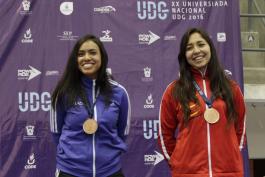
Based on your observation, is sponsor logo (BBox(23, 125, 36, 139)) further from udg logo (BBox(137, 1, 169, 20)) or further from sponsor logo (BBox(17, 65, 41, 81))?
udg logo (BBox(137, 1, 169, 20))

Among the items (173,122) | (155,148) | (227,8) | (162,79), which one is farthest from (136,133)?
(173,122)

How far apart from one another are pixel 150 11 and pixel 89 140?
7.43 feet

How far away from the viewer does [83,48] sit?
264cm

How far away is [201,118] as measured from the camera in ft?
8.16

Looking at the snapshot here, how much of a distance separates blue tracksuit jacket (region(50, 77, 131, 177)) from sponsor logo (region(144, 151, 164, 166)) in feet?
5.88

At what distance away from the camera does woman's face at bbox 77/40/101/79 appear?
2615mm

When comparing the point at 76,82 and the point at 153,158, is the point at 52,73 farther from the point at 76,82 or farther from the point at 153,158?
the point at 76,82

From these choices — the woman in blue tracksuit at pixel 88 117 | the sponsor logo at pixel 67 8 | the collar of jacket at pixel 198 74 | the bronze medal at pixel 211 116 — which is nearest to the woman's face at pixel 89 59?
the woman in blue tracksuit at pixel 88 117

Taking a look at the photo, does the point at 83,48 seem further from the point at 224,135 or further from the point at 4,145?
the point at 4,145

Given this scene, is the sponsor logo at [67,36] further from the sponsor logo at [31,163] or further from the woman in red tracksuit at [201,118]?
the woman in red tracksuit at [201,118]

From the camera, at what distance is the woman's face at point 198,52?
2.61 meters

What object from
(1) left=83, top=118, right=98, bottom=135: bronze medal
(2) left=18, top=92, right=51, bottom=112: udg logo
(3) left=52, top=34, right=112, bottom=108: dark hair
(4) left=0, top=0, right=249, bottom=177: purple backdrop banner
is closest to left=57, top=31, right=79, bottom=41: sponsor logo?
(4) left=0, top=0, right=249, bottom=177: purple backdrop banner

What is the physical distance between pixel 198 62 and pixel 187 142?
1.47 ft

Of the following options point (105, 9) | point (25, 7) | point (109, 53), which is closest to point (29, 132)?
point (109, 53)
